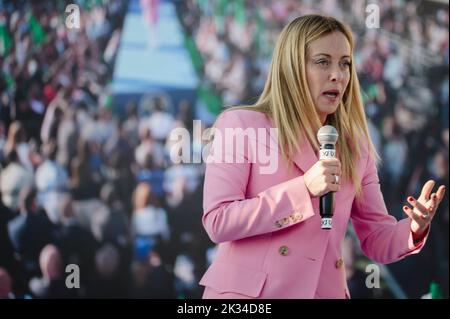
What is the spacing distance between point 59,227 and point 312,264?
9.50 ft

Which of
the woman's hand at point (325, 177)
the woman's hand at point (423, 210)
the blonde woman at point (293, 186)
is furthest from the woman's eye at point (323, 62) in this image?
the woman's hand at point (423, 210)

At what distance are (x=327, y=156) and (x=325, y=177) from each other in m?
0.07

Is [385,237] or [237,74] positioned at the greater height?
[237,74]

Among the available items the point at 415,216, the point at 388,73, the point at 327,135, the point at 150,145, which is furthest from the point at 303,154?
the point at 388,73

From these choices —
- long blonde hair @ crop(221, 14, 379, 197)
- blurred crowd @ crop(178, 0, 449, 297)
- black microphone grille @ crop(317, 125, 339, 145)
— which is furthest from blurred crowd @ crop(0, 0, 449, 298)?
black microphone grille @ crop(317, 125, 339, 145)

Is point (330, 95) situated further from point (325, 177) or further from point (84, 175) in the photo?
point (84, 175)

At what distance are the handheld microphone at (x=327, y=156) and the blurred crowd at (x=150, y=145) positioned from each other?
256 centimetres

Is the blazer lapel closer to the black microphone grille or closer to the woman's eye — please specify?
the black microphone grille

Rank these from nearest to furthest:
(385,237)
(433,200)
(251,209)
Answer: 1. (251,209)
2. (433,200)
3. (385,237)

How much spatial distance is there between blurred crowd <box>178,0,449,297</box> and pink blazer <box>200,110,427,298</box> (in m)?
2.56

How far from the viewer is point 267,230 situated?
1.76m
